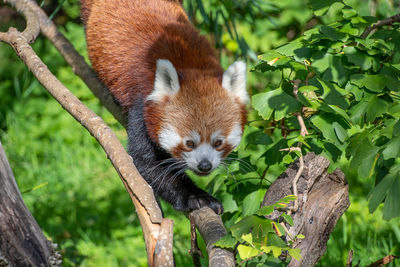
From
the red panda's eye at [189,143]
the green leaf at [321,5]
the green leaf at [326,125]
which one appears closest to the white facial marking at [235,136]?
the red panda's eye at [189,143]

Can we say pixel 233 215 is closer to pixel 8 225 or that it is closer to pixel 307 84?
pixel 307 84

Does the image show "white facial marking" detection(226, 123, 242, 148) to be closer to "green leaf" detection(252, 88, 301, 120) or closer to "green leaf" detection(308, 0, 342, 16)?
"green leaf" detection(252, 88, 301, 120)

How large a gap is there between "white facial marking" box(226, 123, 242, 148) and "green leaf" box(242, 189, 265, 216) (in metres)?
0.50

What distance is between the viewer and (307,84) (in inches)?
83.7

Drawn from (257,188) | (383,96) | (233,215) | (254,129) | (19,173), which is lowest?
(19,173)

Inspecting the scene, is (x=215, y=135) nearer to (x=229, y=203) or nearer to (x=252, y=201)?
(x=229, y=203)

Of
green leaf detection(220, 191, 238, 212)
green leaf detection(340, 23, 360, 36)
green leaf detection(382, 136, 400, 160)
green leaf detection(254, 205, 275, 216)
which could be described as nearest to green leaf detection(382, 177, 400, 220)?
green leaf detection(382, 136, 400, 160)

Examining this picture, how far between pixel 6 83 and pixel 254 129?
3.98 m

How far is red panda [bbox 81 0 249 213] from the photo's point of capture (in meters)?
2.69

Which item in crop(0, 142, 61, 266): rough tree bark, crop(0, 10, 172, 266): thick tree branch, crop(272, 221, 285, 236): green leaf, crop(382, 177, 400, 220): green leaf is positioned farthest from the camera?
crop(0, 142, 61, 266): rough tree bark

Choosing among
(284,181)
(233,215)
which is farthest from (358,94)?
(233,215)

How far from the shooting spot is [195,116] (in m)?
2.68

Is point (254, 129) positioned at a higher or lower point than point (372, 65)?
lower

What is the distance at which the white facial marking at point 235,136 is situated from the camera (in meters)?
2.78
